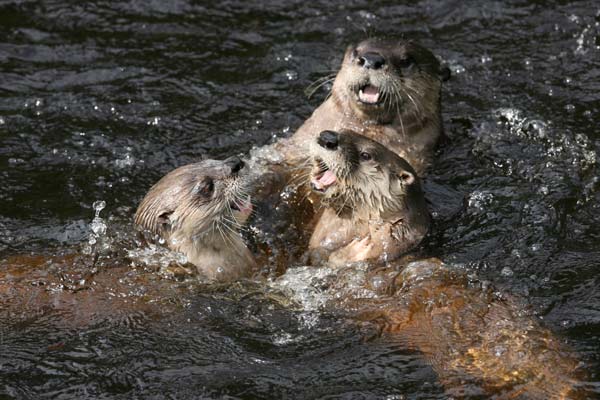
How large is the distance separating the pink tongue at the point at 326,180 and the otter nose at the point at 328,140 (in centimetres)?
17

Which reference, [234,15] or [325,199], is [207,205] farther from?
[234,15]

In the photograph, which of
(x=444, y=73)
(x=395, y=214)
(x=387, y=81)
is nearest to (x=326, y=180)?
(x=395, y=214)

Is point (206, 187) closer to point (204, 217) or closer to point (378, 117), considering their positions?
point (204, 217)

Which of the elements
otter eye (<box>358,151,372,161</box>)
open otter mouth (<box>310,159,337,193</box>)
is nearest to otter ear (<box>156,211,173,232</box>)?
open otter mouth (<box>310,159,337,193</box>)

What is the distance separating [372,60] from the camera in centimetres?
683

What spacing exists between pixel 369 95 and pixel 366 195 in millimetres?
1178

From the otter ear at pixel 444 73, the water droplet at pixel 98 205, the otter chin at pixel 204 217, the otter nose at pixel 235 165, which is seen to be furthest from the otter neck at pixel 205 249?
the otter ear at pixel 444 73

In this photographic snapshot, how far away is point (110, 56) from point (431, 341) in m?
4.34

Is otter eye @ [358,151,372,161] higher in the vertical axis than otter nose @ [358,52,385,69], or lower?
lower

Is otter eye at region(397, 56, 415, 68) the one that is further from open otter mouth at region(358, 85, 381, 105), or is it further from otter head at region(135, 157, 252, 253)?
otter head at region(135, 157, 252, 253)

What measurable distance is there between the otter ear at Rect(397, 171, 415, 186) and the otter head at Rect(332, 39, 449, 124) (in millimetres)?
1054

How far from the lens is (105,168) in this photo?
7102 mm

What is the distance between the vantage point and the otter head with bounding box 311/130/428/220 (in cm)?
591

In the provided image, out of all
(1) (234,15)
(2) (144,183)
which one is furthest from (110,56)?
(2) (144,183)
